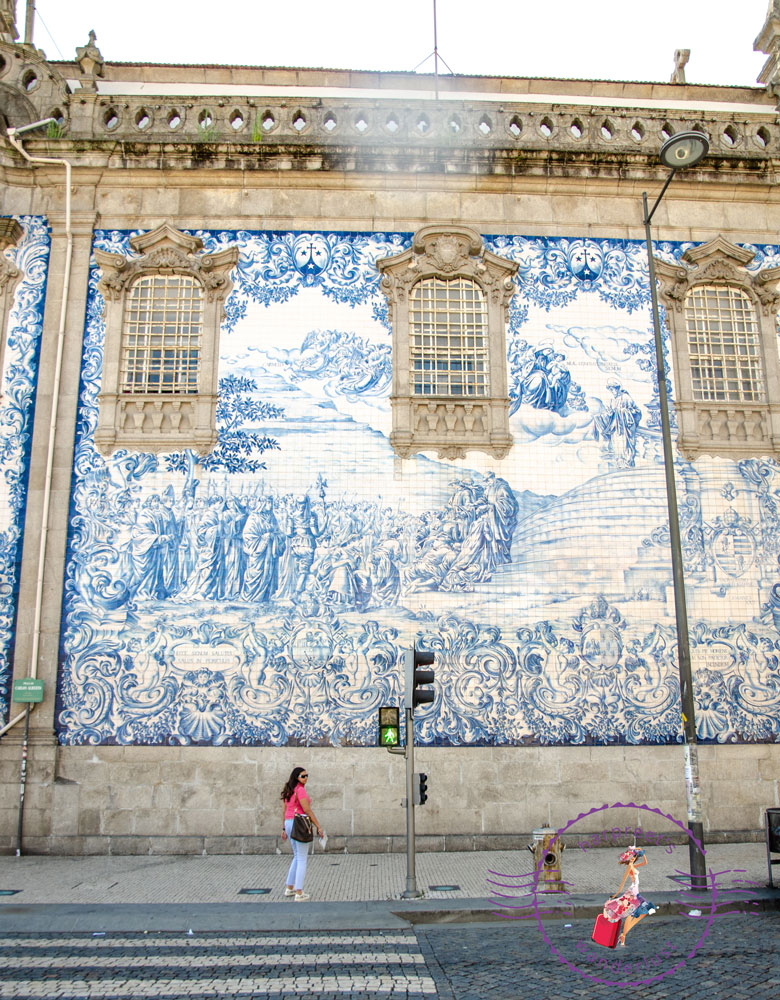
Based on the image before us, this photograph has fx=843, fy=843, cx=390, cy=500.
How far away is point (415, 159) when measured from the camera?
47.2 feet

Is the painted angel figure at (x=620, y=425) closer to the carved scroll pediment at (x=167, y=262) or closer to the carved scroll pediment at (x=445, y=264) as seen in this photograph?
the carved scroll pediment at (x=445, y=264)

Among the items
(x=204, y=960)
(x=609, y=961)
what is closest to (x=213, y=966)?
(x=204, y=960)

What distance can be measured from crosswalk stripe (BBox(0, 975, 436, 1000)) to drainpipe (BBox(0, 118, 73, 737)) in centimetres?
626

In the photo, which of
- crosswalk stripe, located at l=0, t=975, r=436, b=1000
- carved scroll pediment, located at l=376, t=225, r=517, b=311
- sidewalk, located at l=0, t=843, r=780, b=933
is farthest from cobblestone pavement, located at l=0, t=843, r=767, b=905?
carved scroll pediment, located at l=376, t=225, r=517, b=311

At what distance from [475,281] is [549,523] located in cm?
428

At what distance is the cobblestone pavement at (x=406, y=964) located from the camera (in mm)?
6488

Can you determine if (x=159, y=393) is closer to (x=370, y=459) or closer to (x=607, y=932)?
(x=370, y=459)

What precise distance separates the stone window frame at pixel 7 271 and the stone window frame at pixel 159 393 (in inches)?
53.7

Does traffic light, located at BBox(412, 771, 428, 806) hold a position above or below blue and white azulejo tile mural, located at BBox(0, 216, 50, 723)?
below

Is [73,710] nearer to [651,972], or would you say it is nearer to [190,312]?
[190,312]

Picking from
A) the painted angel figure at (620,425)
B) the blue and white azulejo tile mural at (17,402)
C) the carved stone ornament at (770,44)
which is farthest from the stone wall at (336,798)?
the carved stone ornament at (770,44)

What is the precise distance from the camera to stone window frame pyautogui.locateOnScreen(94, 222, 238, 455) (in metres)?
13.3

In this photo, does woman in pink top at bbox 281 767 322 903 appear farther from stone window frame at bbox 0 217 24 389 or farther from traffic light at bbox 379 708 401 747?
stone window frame at bbox 0 217 24 389

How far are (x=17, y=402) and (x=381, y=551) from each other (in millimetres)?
6273
